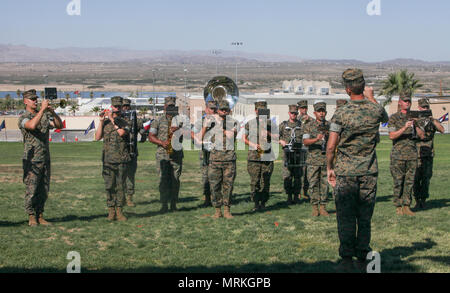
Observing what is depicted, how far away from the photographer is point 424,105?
1191 centimetres

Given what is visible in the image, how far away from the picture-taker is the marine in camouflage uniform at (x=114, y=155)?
1107 cm

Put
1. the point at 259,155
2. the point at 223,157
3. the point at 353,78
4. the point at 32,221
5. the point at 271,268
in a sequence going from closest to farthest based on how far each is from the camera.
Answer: the point at 353,78
the point at 271,268
the point at 32,221
the point at 223,157
the point at 259,155

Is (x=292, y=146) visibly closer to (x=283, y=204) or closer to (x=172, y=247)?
(x=283, y=204)

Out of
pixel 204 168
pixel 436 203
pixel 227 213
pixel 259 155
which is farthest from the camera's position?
pixel 204 168

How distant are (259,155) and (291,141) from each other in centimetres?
109

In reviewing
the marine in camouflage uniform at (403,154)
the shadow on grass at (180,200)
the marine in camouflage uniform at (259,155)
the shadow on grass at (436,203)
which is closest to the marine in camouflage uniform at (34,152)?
the shadow on grass at (180,200)

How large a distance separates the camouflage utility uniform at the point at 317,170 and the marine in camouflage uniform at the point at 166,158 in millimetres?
2789

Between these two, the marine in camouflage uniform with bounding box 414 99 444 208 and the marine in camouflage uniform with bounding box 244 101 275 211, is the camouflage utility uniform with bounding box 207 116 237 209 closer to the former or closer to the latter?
the marine in camouflage uniform with bounding box 244 101 275 211

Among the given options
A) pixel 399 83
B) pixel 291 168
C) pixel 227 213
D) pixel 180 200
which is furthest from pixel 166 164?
pixel 399 83

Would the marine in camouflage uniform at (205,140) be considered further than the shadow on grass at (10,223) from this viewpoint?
Yes

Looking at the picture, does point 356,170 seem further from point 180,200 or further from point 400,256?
point 180,200

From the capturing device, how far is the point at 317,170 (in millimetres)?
11461

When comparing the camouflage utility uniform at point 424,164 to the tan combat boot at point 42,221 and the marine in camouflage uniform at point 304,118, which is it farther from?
the tan combat boot at point 42,221
